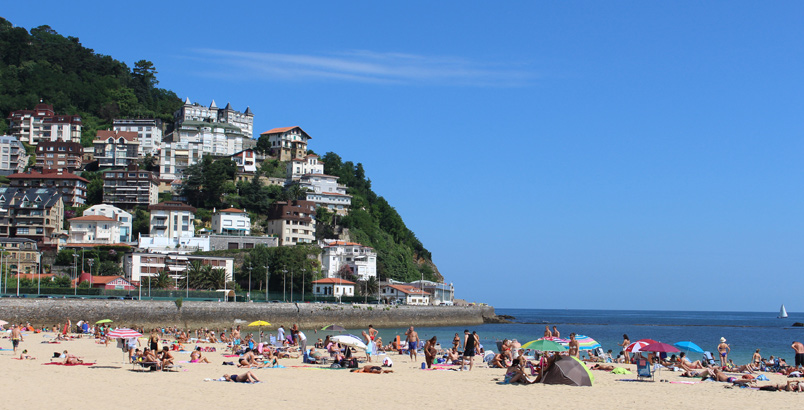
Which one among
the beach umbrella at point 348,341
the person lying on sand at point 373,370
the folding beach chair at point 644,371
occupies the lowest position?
the person lying on sand at point 373,370

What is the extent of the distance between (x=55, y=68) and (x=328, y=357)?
12169 cm

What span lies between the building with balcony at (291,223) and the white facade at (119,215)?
586 inches

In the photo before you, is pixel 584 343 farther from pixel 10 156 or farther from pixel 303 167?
pixel 10 156

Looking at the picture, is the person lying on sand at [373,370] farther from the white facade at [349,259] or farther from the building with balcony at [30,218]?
the building with balcony at [30,218]

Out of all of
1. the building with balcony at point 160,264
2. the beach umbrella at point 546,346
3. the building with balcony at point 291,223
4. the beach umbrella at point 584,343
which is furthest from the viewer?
the building with balcony at point 291,223

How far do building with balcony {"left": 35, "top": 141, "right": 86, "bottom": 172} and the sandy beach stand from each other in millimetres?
84876

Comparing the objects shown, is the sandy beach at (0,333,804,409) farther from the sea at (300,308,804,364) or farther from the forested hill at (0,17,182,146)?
the forested hill at (0,17,182,146)

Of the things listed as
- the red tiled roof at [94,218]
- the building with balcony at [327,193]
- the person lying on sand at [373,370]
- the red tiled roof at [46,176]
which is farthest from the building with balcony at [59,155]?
the person lying on sand at [373,370]

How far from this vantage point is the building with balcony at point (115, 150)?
101 metres

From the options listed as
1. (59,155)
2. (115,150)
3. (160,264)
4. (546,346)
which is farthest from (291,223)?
(546,346)

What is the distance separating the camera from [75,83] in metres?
126

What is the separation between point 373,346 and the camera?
24047mm

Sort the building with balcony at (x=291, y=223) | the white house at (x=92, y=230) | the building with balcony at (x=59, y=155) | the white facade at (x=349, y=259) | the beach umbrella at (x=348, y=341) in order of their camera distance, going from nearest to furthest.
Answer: the beach umbrella at (x=348, y=341) → the white house at (x=92, y=230) → the white facade at (x=349, y=259) → the building with balcony at (x=291, y=223) → the building with balcony at (x=59, y=155)

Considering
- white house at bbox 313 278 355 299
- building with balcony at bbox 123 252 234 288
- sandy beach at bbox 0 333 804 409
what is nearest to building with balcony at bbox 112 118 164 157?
building with balcony at bbox 123 252 234 288
